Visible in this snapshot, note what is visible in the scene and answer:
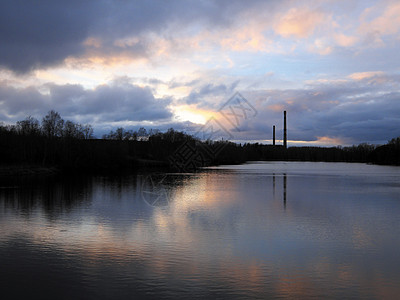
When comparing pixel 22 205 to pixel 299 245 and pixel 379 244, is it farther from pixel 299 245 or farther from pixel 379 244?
pixel 379 244

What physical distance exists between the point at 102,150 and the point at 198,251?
59.4 meters

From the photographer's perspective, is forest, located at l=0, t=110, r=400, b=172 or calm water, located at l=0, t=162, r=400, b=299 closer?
calm water, located at l=0, t=162, r=400, b=299

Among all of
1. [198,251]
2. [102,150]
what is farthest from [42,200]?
[102,150]

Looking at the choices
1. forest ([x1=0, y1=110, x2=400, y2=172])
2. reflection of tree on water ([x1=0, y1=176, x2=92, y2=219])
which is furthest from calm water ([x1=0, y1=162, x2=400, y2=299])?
forest ([x1=0, y1=110, x2=400, y2=172])

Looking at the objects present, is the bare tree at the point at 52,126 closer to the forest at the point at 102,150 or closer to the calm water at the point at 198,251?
the forest at the point at 102,150

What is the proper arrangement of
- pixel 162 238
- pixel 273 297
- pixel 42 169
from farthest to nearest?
1. pixel 42 169
2. pixel 162 238
3. pixel 273 297

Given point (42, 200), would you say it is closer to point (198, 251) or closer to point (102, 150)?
point (198, 251)

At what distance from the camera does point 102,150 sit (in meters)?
67.7

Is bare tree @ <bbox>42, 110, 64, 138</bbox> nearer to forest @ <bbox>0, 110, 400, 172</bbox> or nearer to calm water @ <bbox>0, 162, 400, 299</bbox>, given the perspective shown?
forest @ <bbox>0, 110, 400, 172</bbox>

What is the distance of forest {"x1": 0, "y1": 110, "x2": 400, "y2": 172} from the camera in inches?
2254

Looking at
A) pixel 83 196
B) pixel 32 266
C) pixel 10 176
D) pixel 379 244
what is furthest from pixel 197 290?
pixel 10 176

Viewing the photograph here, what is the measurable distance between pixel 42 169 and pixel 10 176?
23.0 ft

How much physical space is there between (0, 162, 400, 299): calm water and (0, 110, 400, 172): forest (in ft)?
124

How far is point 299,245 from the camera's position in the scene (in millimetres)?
12000
